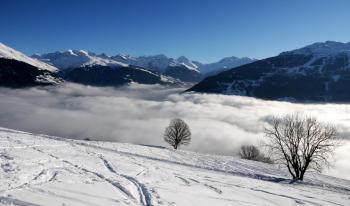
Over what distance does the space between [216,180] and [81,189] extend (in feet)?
44.5

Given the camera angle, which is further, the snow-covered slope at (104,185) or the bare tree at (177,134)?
the bare tree at (177,134)

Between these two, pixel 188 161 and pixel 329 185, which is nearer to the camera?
pixel 329 185

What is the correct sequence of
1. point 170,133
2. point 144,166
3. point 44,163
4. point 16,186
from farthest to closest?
1. point 170,133
2. point 144,166
3. point 44,163
4. point 16,186

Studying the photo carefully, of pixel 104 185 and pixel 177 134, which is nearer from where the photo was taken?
pixel 104 185

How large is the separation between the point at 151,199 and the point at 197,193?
4.83m

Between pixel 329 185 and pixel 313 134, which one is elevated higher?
pixel 313 134

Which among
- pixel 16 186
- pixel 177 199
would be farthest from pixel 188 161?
pixel 16 186

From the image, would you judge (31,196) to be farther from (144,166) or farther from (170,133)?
(170,133)

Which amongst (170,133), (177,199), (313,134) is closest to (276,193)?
(177,199)

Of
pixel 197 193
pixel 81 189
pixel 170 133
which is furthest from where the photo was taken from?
pixel 170 133

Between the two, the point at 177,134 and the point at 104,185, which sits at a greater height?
the point at 177,134

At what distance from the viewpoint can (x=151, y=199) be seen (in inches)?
821

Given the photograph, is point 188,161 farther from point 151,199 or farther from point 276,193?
point 151,199

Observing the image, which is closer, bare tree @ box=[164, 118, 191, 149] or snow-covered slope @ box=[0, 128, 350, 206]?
snow-covered slope @ box=[0, 128, 350, 206]
